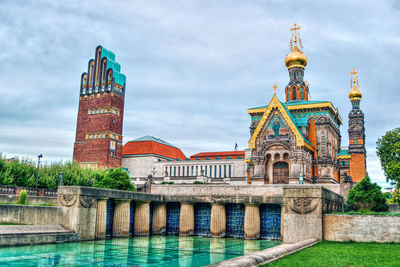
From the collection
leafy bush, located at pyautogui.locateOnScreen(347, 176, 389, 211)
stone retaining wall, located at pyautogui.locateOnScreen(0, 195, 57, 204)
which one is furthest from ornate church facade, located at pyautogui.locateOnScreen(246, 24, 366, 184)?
stone retaining wall, located at pyautogui.locateOnScreen(0, 195, 57, 204)

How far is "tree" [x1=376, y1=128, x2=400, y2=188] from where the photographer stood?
45366 mm

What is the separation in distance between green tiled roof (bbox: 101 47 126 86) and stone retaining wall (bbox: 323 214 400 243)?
249 ft

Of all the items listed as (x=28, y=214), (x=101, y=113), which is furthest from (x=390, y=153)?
(x=101, y=113)

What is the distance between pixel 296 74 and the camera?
67625mm

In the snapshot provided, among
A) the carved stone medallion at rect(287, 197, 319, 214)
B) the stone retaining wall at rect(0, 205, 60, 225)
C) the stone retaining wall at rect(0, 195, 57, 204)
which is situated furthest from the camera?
the stone retaining wall at rect(0, 195, 57, 204)

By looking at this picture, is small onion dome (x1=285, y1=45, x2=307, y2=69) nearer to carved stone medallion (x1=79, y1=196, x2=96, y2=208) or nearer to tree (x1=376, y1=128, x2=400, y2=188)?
tree (x1=376, y1=128, x2=400, y2=188)

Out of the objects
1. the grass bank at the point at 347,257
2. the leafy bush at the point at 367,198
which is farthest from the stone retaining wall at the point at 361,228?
the leafy bush at the point at 367,198

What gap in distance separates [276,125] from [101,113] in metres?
47.0

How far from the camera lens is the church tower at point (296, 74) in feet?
217

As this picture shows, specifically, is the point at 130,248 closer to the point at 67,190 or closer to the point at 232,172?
the point at 67,190

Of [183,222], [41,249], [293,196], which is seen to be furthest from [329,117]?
[41,249]

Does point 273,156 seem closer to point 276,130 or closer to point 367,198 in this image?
point 276,130

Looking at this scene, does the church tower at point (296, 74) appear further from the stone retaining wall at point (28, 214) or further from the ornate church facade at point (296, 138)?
the stone retaining wall at point (28, 214)

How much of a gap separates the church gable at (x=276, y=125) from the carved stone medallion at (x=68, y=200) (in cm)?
3477
